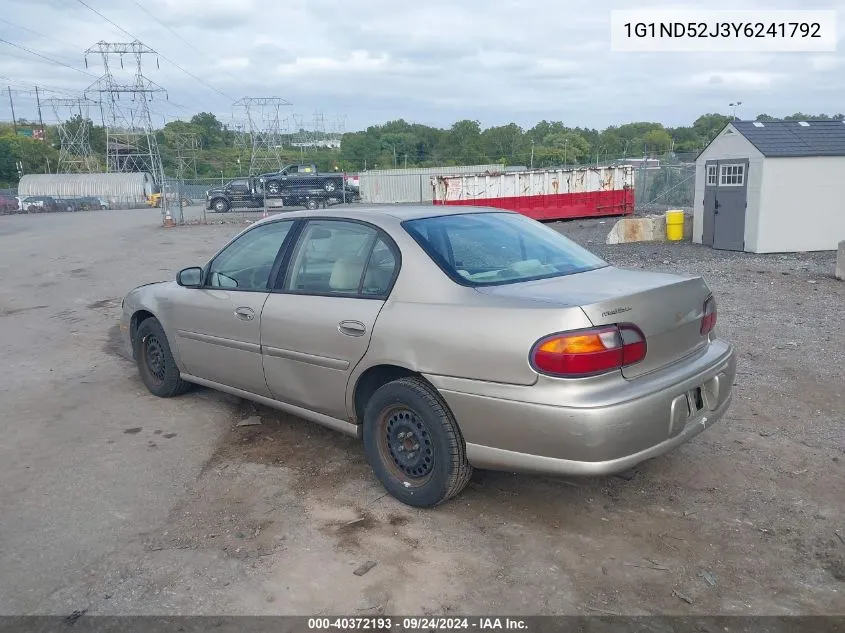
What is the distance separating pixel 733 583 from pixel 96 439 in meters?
4.07

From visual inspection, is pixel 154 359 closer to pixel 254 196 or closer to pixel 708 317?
pixel 708 317

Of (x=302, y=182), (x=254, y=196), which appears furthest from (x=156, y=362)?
(x=254, y=196)

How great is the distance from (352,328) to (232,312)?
1214mm

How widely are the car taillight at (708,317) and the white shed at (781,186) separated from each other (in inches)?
495

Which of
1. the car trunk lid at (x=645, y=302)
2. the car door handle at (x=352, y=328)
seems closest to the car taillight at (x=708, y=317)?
the car trunk lid at (x=645, y=302)

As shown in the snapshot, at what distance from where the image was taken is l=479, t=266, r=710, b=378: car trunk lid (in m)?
3.23

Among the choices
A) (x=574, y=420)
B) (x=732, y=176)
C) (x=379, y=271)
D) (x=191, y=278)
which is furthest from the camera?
(x=732, y=176)

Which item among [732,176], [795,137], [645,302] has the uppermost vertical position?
[795,137]

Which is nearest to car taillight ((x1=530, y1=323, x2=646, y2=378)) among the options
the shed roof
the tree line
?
the shed roof

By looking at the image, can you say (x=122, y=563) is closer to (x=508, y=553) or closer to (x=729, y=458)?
(x=508, y=553)

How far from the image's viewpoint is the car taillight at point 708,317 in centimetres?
378

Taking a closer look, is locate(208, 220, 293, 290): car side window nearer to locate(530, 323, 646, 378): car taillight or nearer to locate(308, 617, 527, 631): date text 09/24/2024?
locate(530, 323, 646, 378): car taillight

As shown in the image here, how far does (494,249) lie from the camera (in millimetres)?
4020

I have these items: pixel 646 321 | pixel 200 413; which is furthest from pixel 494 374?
pixel 200 413
